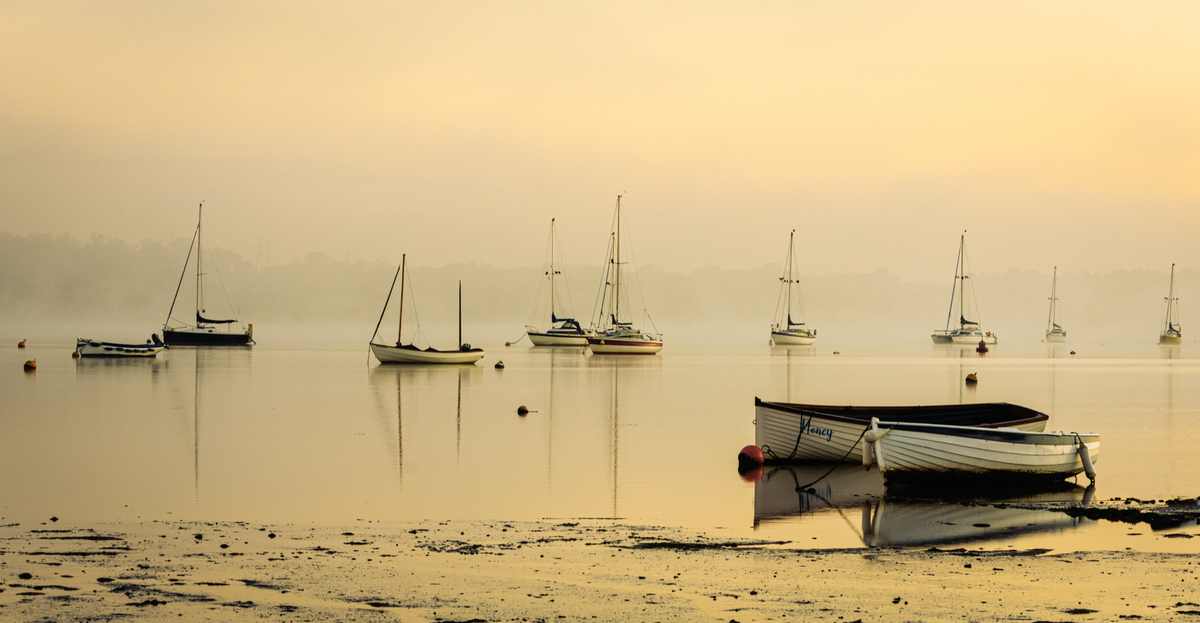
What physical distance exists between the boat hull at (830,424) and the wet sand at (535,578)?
7323 millimetres

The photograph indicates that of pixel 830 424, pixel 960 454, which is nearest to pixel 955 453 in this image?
pixel 960 454

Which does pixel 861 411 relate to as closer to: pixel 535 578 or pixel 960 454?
pixel 960 454

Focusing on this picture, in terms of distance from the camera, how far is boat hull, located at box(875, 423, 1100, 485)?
18.0 meters

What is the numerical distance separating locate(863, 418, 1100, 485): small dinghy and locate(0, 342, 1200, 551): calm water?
0.66 metres

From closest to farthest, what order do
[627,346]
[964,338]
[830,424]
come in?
[830,424], [627,346], [964,338]

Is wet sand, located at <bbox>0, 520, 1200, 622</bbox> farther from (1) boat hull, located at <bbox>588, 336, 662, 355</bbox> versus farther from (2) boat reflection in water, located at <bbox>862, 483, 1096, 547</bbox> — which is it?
(1) boat hull, located at <bbox>588, 336, 662, 355</bbox>

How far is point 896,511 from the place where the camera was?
1602 cm

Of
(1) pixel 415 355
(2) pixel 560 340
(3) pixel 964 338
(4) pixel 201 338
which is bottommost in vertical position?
(1) pixel 415 355

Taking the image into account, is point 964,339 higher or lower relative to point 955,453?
higher

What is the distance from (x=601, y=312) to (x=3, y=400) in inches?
2707

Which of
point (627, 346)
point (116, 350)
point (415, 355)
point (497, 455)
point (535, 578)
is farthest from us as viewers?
point (627, 346)

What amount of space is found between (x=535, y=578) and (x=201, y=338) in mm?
98163

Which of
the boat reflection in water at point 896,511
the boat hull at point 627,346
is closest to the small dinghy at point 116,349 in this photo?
the boat hull at point 627,346

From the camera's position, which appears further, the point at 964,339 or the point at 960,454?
the point at 964,339
